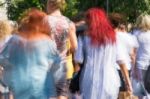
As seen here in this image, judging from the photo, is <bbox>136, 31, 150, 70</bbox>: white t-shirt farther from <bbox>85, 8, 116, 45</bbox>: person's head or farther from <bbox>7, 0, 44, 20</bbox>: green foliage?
<bbox>7, 0, 44, 20</bbox>: green foliage

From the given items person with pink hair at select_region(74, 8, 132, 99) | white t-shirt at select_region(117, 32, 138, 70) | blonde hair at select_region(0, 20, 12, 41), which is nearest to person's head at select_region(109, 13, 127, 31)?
white t-shirt at select_region(117, 32, 138, 70)

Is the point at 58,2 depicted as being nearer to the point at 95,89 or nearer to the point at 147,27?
the point at 95,89

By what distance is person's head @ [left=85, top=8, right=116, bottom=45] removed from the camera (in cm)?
849

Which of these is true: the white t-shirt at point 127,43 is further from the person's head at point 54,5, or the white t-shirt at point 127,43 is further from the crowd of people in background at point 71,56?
the person's head at point 54,5

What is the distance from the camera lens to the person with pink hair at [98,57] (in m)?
8.51

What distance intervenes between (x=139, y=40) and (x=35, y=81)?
549cm

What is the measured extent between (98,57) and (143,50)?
3079mm

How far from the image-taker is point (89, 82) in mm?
8680

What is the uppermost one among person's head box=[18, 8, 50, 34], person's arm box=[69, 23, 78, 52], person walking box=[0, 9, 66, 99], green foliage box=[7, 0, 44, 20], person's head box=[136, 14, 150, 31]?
person's head box=[18, 8, 50, 34]

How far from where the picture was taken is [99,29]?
8.51 meters

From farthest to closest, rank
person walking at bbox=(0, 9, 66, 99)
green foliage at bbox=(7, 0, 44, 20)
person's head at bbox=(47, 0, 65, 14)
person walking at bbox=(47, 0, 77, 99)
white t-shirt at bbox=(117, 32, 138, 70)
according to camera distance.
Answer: green foliage at bbox=(7, 0, 44, 20) → white t-shirt at bbox=(117, 32, 138, 70) → person's head at bbox=(47, 0, 65, 14) → person walking at bbox=(47, 0, 77, 99) → person walking at bbox=(0, 9, 66, 99)

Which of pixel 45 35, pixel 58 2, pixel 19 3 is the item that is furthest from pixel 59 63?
pixel 19 3

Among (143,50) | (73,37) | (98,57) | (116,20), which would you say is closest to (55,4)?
(73,37)

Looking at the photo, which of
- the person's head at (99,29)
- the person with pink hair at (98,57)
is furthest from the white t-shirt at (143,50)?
the person's head at (99,29)
